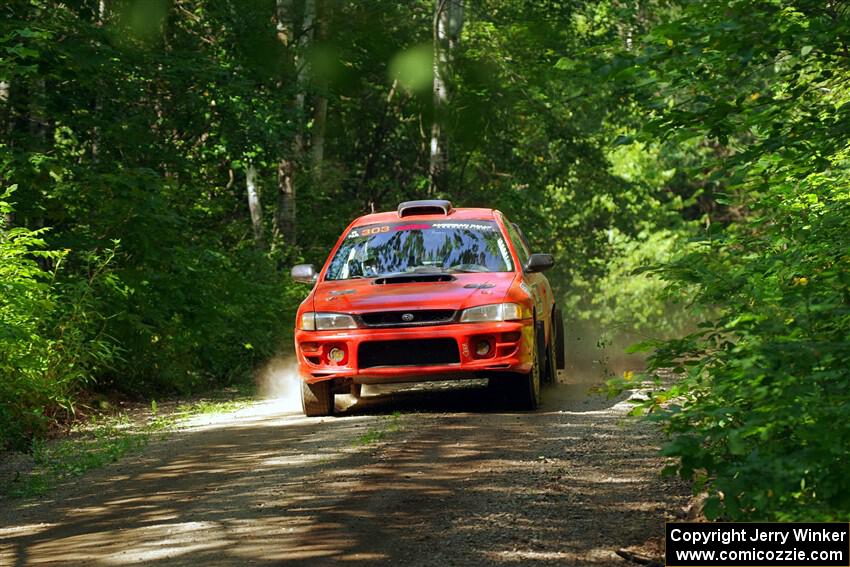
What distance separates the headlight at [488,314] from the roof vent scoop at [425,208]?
86.6 inches

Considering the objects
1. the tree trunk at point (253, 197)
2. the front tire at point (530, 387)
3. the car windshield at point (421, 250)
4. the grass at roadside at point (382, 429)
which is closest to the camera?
the grass at roadside at point (382, 429)

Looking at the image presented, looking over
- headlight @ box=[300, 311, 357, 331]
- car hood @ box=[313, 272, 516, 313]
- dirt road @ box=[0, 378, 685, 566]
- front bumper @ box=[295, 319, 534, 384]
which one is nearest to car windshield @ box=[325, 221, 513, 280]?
car hood @ box=[313, 272, 516, 313]

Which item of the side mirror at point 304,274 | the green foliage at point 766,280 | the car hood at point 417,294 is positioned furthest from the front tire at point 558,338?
the green foliage at point 766,280

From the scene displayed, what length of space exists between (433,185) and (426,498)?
21.1 metres

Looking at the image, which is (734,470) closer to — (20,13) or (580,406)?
(580,406)

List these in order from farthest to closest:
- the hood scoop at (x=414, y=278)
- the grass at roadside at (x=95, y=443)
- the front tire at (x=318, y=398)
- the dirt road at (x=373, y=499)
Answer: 1. the front tire at (x=318, y=398)
2. the hood scoop at (x=414, y=278)
3. the grass at roadside at (x=95, y=443)
4. the dirt road at (x=373, y=499)

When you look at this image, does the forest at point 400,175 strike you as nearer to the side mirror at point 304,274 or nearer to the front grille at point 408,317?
the front grille at point 408,317

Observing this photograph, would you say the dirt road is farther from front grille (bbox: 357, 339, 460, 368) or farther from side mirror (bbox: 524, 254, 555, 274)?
side mirror (bbox: 524, 254, 555, 274)

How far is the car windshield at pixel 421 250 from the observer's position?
1258 cm

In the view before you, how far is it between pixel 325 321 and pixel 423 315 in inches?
36.6

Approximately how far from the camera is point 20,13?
52.5 ft

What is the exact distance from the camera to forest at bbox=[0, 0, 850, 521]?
670cm

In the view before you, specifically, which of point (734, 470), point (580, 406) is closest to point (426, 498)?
point (734, 470)

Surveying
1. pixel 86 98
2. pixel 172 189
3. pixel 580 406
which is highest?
pixel 86 98
